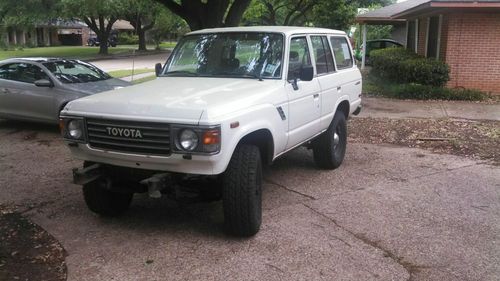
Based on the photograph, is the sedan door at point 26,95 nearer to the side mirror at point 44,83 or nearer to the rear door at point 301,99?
the side mirror at point 44,83

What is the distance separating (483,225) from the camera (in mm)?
5203

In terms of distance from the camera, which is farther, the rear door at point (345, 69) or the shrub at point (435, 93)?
the shrub at point (435, 93)

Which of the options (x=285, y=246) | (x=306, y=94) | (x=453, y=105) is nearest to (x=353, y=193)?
(x=306, y=94)

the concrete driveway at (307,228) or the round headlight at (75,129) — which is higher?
the round headlight at (75,129)

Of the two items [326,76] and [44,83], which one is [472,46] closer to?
[326,76]

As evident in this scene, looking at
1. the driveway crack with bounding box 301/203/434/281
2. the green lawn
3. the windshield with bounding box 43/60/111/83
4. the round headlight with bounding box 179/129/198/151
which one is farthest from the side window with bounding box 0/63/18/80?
the green lawn

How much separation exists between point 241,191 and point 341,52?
3.63m

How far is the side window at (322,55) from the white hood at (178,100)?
125 centimetres

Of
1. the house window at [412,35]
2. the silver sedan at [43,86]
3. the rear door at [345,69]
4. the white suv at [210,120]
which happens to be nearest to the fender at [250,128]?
the white suv at [210,120]

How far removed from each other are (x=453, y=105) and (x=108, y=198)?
10208 millimetres

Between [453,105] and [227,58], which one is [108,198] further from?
[453,105]

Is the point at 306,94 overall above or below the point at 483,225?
above

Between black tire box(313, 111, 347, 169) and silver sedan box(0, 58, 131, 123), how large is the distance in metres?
4.56

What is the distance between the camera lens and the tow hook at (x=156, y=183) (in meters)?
4.38
